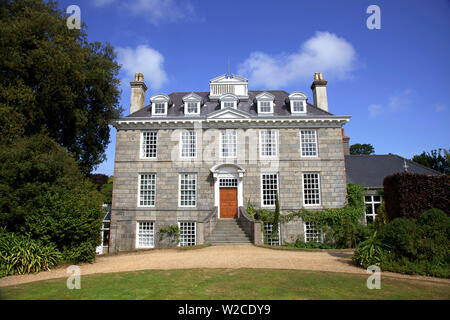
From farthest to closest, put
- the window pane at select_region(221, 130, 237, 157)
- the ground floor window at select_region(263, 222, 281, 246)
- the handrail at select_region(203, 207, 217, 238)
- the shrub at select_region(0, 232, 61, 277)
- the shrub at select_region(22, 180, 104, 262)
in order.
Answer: the window pane at select_region(221, 130, 237, 157) < the ground floor window at select_region(263, 222, 281, 246) < the handrail at select_region(203, 207, 217, 238) < the shrub at select_region(22, 180, 104, 262) < the shrub at select_region(0, 232, 61, 277)

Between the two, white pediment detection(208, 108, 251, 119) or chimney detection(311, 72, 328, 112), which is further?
chimney detection(311, 72, 328, 112)

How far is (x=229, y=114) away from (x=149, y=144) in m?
6.38

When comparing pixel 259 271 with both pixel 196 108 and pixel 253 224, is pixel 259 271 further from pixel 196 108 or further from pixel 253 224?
pixel 196 108

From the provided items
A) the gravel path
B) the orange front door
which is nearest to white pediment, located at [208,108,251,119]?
the orange front door

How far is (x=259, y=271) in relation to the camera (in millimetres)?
8844

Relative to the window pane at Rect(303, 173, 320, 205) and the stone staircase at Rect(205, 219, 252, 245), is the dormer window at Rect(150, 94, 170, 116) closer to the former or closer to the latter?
the stone staircase at Rect(205, 219, 252, 245)

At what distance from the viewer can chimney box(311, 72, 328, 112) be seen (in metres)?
23.3

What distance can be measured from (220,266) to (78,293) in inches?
180

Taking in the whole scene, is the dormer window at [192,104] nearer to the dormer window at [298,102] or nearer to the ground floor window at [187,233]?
the dormer window at [298,102]

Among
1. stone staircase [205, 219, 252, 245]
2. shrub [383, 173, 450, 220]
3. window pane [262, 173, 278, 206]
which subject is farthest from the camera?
window pane [262, 173, 278, 206]

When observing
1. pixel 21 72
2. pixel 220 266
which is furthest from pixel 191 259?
pixel 21 72

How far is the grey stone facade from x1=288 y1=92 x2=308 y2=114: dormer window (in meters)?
1.51

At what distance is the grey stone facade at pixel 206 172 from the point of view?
20250 millimetres

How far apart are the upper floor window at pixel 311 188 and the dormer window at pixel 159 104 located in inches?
461
